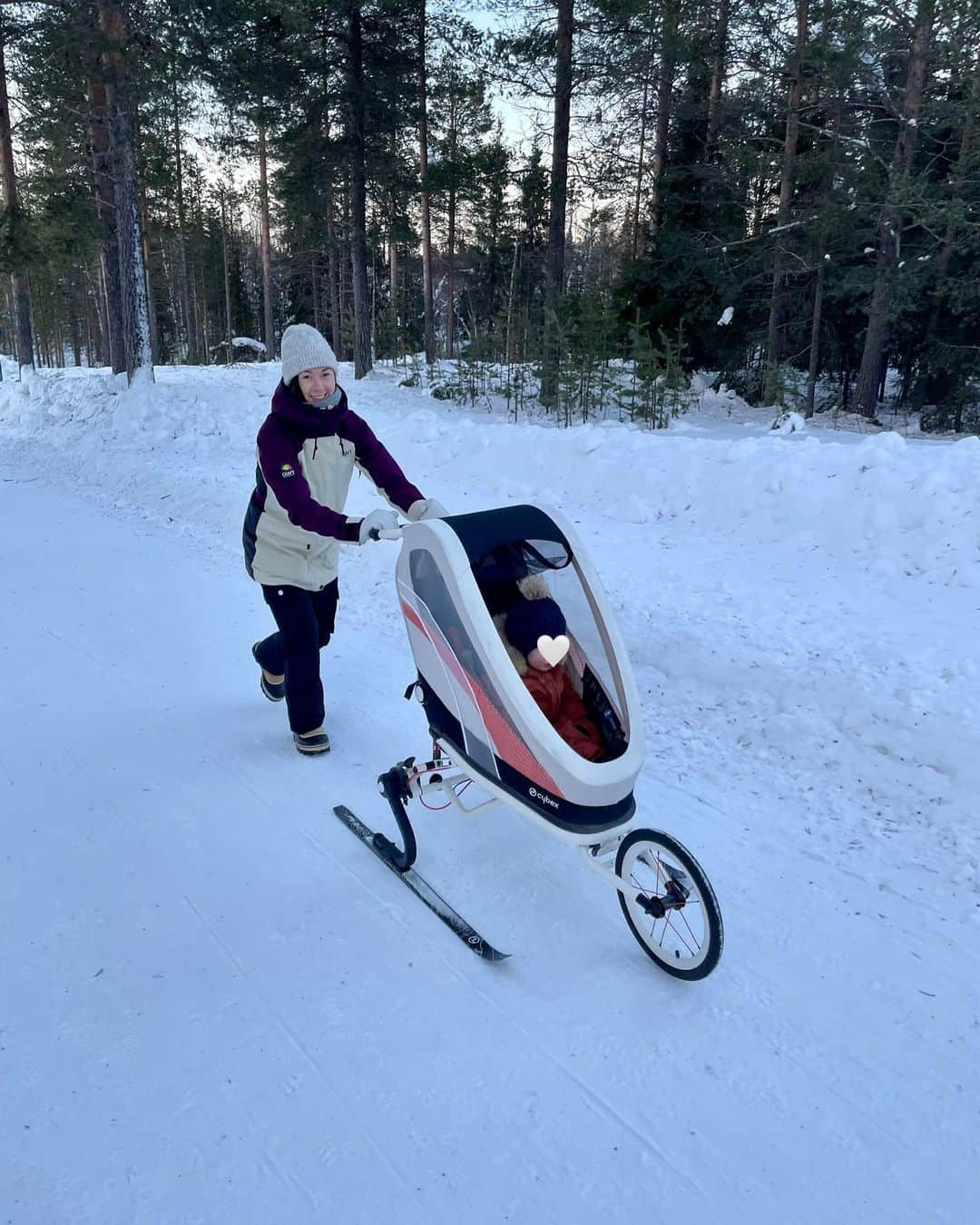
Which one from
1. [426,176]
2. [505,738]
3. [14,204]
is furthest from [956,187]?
[14,204]

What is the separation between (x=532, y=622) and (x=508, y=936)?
45.6 inches

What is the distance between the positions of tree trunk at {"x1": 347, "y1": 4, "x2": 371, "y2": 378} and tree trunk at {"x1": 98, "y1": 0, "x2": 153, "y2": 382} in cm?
488

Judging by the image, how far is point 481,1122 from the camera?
2.15 metres

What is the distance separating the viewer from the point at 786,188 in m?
14.3

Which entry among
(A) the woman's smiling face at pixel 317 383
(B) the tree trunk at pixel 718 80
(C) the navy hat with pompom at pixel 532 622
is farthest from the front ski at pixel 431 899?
(B) the tree trunk at pixel 718 80

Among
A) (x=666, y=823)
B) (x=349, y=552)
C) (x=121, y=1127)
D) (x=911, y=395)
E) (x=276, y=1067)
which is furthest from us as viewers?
(x=911, y=395)

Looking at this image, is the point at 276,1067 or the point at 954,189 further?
the point at 954,189

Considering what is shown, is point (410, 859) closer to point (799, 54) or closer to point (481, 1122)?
point (481, 1122)

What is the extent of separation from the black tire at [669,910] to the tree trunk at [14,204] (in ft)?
57.5

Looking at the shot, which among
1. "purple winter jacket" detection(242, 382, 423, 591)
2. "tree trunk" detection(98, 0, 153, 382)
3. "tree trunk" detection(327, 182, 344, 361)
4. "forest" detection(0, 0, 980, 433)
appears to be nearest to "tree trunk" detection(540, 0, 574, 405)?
"forest" detection(0, 0, 980, 433)

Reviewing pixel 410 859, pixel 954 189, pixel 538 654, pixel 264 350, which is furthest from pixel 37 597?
pixel 264 350

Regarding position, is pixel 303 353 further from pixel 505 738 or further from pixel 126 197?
pixel 126 197

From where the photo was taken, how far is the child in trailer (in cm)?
287

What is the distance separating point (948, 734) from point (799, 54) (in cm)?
1363
